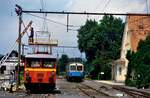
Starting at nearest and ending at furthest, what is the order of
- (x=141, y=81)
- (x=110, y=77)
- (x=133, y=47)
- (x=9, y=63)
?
(x=141, y=81)
(x=9, y=63)
(x=133, y=47)
(x=110, y=77)

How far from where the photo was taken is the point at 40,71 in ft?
117

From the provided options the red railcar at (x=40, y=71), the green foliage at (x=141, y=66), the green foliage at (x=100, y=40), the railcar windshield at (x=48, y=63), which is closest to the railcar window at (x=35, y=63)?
the red railcar at (x=40, y=71)

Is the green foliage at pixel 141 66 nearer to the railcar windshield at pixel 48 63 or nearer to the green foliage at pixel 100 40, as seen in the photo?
the railcar windshield at pixel 48 63

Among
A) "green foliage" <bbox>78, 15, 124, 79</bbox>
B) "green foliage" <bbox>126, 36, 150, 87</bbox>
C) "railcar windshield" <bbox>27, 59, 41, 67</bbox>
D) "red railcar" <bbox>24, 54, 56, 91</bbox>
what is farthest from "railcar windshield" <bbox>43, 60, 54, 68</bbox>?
"green foliage" <bbox>78, 15, 124, 79</bbox>

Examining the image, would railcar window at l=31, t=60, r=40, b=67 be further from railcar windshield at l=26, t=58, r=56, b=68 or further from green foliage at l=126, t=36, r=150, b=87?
green foliage at l=126, t=36, r=150, b=87

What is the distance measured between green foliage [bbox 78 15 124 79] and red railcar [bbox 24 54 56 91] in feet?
190

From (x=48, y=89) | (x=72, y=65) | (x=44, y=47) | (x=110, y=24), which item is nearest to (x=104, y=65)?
(x=72, y=65)

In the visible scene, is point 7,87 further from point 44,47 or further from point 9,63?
point 9,63

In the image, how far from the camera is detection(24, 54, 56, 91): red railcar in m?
35.6

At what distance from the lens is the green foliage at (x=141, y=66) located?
47.8 meters

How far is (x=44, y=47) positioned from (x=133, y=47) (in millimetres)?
27095

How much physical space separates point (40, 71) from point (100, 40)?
7150 centimetres

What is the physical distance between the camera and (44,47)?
43.4 meters

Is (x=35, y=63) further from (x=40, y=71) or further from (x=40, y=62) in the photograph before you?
(x=40, y=71)
